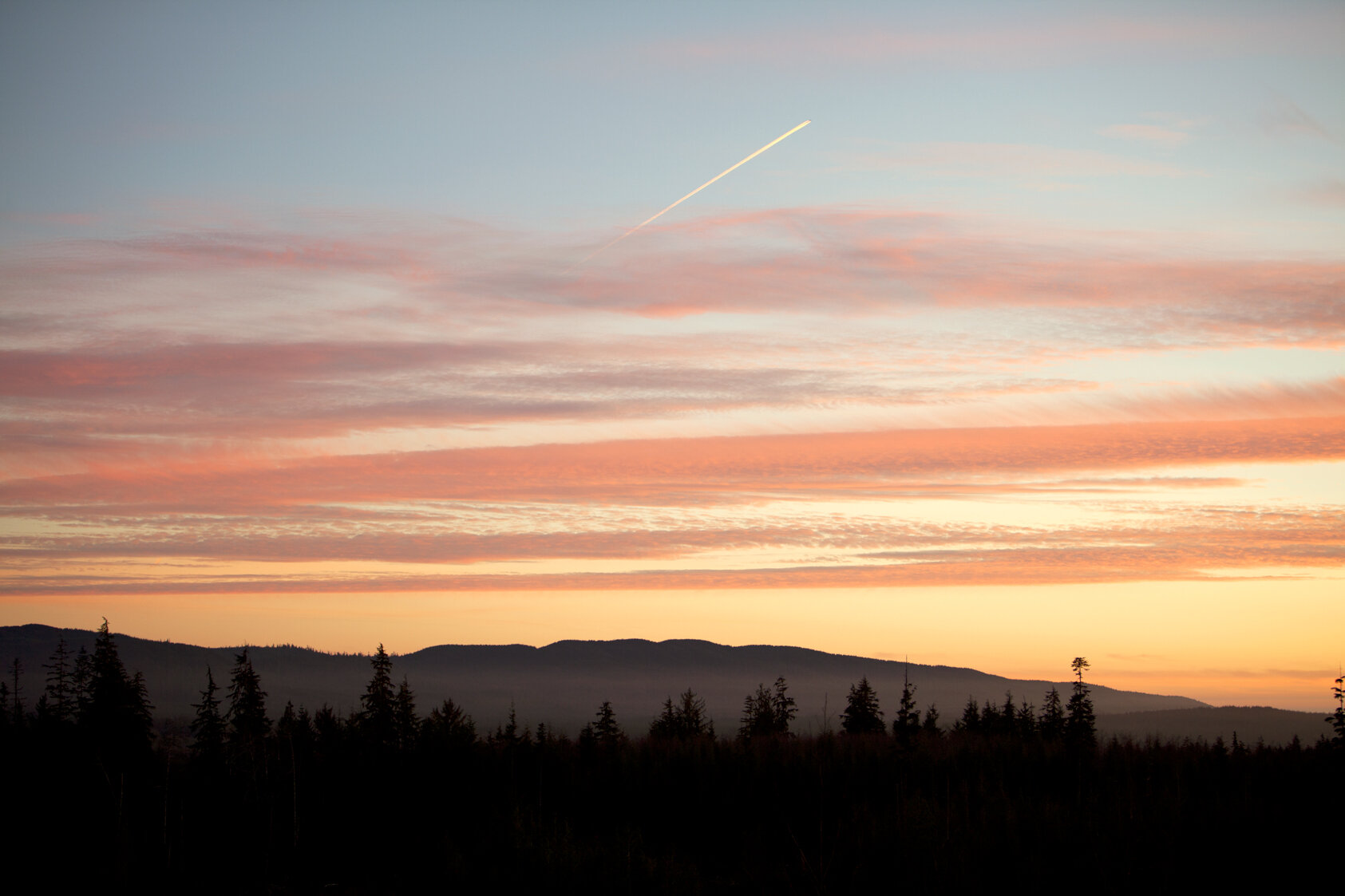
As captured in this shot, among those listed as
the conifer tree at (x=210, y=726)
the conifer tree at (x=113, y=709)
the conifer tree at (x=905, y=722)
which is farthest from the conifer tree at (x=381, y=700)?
the conifer tree at (x=905, y=722)

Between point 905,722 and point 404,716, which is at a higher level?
point 905,722

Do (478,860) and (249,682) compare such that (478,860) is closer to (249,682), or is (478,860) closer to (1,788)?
(1,788)

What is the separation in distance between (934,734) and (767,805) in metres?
14.9

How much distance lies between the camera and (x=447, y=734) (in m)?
28.1

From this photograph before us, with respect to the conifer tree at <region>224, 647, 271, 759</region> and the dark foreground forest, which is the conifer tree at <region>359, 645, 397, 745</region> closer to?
the conifer tree at <region>224, 647, 271, 759</region>

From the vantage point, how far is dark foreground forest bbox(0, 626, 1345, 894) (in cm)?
1527

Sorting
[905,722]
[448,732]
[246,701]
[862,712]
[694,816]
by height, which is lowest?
[862,712]

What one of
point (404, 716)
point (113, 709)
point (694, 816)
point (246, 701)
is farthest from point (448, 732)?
point (113, 709)

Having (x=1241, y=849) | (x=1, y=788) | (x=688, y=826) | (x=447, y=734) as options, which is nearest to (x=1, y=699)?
(x=1, y=788)

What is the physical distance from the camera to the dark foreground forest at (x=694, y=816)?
15266mm

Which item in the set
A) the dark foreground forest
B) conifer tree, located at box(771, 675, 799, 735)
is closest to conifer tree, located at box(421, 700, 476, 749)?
the dark foreground forest

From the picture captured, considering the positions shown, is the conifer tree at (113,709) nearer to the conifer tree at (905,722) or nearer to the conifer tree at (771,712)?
the conifer tree at (771,712)

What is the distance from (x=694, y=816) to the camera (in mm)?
21719

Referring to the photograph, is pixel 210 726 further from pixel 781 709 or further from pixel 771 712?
pixel 781 709
